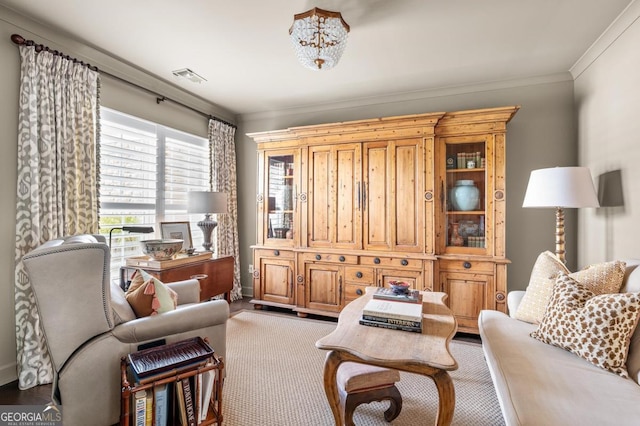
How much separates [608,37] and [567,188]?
1.30 m

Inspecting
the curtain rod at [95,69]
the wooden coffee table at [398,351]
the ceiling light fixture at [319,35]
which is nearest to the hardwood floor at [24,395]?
the wooden coffee table at [398,351]

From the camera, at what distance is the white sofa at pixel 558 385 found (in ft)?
3.74

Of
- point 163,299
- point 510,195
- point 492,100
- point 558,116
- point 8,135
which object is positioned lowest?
point 163,299

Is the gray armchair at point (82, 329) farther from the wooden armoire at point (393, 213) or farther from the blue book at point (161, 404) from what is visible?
the wooden armoire at point (393, 213)

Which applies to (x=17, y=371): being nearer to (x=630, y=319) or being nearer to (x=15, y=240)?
(x=15, y=240)

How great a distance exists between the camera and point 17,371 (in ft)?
7.20

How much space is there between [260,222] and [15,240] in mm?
2244

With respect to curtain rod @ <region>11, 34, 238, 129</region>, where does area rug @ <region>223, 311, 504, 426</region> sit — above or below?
below

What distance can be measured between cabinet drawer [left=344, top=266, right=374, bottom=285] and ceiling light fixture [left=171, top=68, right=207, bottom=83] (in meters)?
2.59

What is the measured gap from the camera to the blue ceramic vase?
312 centimetres

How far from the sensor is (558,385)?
132cm

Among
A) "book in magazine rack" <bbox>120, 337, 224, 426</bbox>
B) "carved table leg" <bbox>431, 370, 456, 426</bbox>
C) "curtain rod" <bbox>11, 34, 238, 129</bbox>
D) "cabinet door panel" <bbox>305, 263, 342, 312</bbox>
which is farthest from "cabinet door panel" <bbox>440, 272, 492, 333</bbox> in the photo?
"curtain rod" <bbox>11, 34, 238, 129</bbox>

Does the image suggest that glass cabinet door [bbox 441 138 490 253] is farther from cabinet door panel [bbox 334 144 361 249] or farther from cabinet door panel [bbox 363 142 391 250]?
cabinet door panel [bbox 334 144 361 249]

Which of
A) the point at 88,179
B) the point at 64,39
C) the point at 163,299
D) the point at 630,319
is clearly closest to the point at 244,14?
the point at 64,39
